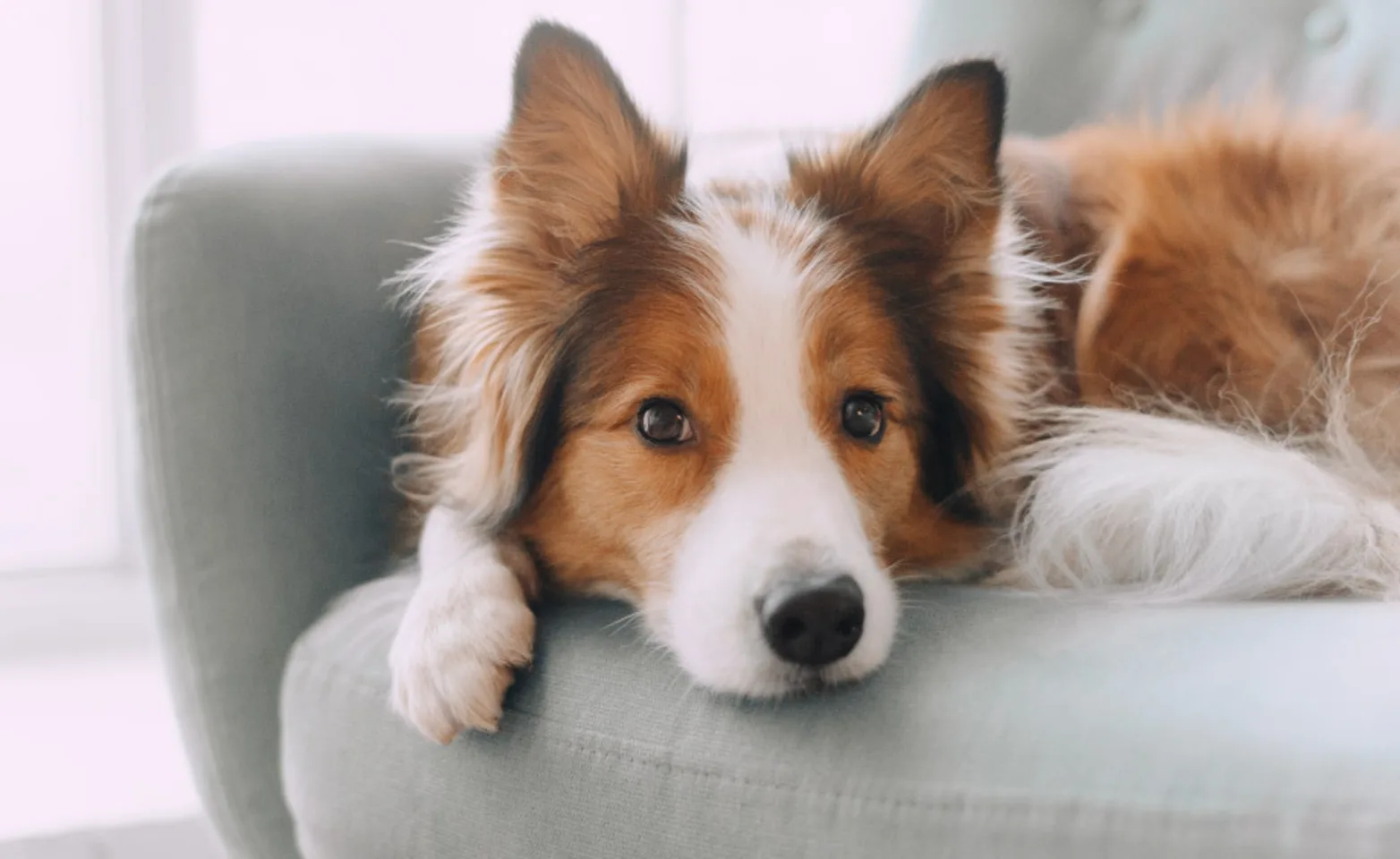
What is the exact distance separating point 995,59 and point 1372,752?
1031 mm

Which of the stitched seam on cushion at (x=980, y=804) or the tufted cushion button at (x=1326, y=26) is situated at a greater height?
the tufted cushion button at (x=1326, y=26)

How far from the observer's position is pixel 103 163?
310 cm

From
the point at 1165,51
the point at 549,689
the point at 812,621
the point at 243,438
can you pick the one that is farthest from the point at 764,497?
the point at 1165,51

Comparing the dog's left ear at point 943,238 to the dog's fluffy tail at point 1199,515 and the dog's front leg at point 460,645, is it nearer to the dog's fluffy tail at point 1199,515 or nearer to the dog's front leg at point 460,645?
the dog's fluffy tail at point 1199,515

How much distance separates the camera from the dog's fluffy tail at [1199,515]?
1.51 meters

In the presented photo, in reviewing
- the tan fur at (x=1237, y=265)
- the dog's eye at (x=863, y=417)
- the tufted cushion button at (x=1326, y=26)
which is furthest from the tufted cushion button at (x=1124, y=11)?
the dog's eye at (x=863, y=417)

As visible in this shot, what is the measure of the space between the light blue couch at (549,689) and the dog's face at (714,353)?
13 centimetres

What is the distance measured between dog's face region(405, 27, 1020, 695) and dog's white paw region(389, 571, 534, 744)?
0.61ft

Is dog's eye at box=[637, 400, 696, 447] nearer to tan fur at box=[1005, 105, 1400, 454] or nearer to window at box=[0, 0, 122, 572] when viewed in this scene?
tan fur at box=[1005, 105, 1400, 454]

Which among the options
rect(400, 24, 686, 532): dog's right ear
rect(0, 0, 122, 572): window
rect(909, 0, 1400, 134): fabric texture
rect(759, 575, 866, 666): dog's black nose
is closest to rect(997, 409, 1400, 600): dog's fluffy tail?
rect(759, 575, 866, 666): dog's black nose

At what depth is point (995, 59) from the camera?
5.50 feet

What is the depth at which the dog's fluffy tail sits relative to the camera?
4.95 feet

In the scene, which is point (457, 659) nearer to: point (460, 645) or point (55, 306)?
point (460, 645)

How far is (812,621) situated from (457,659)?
41cm
